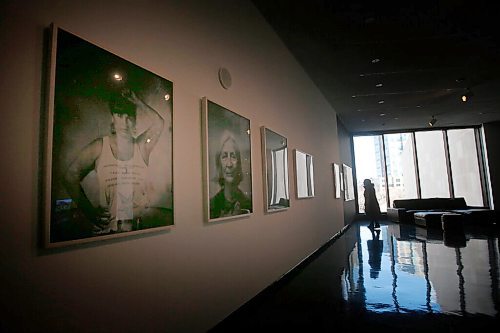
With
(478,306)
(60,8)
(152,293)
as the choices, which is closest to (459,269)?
(478,306)

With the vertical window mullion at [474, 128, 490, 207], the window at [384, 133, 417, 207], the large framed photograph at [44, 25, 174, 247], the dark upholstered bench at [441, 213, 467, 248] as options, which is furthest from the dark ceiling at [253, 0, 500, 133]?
the window at [384, 133, 417, 207]

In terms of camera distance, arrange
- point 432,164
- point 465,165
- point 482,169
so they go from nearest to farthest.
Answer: point 482,169, point 465,165, point 432,164

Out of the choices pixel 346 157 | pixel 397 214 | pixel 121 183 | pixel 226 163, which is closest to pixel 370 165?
pixel 346 157

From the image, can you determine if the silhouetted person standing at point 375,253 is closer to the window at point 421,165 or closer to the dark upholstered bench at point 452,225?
the dark upholstered bench at point 452,225

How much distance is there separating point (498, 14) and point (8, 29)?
5539 millimetres

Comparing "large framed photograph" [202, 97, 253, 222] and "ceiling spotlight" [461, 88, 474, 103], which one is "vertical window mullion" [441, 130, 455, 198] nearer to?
"ceiling spotlight" [461, 88, 474, 103]

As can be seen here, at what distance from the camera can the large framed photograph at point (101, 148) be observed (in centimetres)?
145

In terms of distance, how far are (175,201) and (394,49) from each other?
4799mm

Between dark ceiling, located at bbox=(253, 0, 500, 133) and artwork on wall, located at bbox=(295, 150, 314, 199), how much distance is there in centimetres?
182

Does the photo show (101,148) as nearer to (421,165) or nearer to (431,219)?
(431,219)

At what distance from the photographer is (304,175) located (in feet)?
17.9

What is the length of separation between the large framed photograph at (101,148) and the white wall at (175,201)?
0.07m

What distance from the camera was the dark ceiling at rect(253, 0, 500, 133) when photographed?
400 centimetres

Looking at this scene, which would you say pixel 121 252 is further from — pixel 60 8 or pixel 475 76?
pixel 475 76
